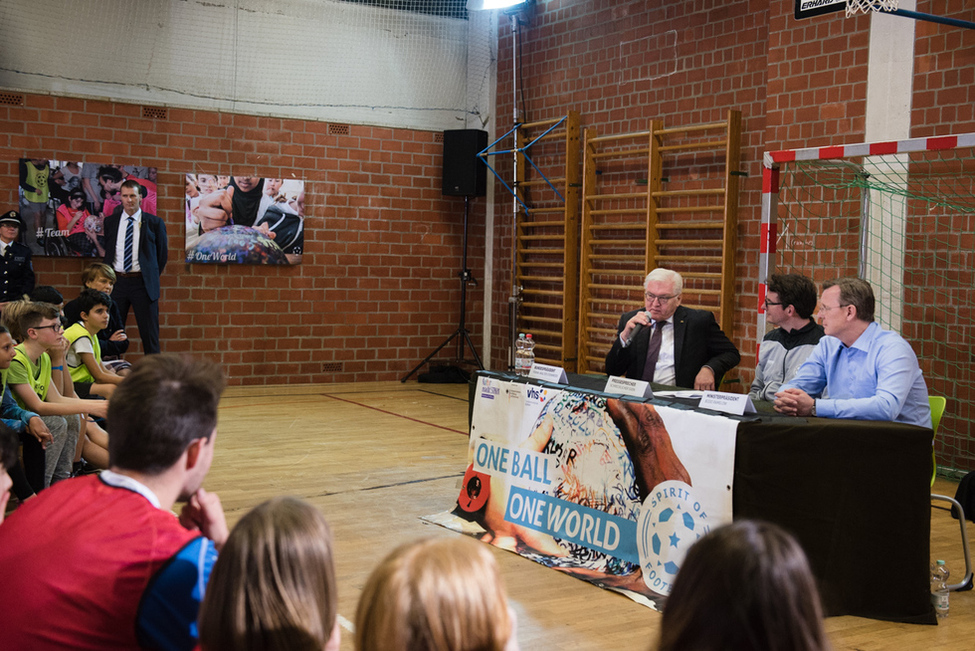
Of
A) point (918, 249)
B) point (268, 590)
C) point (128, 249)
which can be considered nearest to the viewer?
point (268, 590)

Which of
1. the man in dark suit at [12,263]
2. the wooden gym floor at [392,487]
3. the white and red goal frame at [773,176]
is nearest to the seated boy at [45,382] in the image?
the wooden gym floor at [392,487]

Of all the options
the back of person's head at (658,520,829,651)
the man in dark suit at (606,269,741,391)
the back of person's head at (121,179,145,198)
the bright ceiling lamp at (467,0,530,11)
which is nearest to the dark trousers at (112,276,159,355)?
A: the back of person's head at (121,179,145,198)

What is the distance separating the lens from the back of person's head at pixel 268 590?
1160 mm

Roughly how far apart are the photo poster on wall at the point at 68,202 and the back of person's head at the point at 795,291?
19.3 feet

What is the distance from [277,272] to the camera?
8750 mm

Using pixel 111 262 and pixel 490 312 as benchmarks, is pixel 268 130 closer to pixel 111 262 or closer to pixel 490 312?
pixel 111 262

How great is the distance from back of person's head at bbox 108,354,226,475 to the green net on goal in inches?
192

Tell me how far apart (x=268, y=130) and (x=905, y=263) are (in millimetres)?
5821

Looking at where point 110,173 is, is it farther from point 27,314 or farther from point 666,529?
point 666,529

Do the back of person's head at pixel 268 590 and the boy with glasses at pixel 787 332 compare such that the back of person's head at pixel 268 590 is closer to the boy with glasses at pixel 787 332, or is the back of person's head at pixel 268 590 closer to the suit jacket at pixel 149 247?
the boy with glasses at pixel 787 332

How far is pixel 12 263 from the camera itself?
6.90m

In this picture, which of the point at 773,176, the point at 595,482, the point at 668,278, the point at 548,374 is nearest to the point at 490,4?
the point at 773,176

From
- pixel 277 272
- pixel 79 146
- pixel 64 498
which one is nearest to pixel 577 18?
pixel 277 272

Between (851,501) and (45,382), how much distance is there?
347 cm
